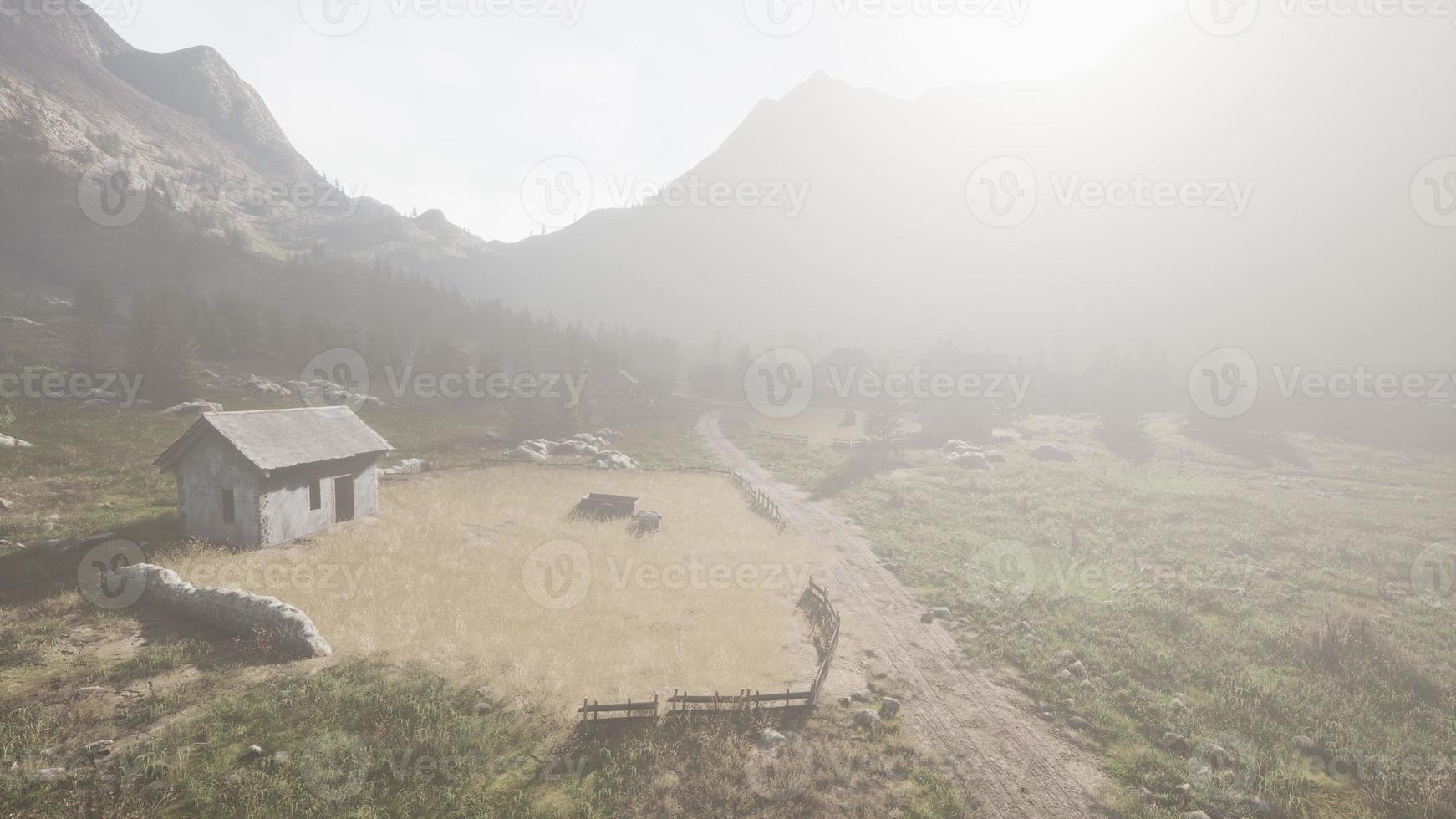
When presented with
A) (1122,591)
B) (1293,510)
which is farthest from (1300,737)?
(1293,510)

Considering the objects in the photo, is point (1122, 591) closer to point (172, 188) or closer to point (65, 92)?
point (172, 188)

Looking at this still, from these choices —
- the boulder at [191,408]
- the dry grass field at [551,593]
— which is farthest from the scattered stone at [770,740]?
the boulder at [191,408]

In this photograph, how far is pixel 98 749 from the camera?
9.80 metres

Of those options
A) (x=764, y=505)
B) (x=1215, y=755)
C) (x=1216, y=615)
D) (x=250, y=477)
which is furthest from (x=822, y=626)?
(x=250, y=477)

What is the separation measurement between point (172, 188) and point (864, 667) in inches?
7836

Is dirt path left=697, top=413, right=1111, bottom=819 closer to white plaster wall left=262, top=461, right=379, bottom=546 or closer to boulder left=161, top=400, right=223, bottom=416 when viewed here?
white plaster wall left=262, top=461, right=379, bottom=546

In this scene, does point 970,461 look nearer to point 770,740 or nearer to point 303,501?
point 770,740

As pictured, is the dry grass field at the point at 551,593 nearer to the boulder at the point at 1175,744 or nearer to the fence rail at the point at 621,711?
the fence rail at the point at 621,711

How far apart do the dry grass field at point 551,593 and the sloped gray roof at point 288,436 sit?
3.45 meters

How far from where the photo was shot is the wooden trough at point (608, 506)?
30328 mm

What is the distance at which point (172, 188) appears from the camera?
134750 mm

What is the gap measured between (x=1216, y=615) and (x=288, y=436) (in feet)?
123

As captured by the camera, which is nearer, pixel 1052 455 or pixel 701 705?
pixel 701 705

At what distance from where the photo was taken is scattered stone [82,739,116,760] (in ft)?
31.9
